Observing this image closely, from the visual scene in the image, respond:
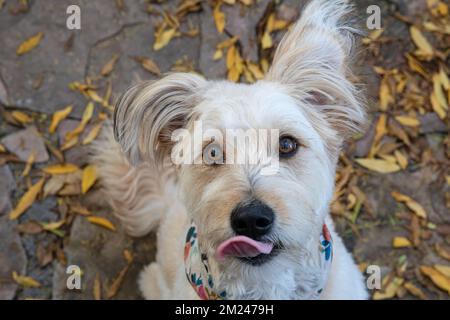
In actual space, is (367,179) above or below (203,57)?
below

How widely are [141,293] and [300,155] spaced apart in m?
1.56

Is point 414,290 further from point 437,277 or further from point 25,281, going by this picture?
point 25,281

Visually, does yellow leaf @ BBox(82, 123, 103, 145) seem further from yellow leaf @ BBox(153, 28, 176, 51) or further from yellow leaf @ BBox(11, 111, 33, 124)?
yellow leaf @ BBox(153, 28, 176, 51)

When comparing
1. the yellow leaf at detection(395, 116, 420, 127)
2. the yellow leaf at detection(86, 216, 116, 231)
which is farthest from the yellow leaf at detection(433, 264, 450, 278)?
the yellow leaf at detection(86, 216, 116, 231)

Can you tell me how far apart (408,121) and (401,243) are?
746 mm

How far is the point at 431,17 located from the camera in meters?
3.49

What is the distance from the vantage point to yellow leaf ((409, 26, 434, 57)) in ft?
11.2

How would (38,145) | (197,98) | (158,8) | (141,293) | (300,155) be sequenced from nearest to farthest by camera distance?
(300,155), (197,98), (141,293), (38,145), (158,8)

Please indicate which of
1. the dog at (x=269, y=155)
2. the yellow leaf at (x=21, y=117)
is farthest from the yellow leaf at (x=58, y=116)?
the dog at (x=269, y=155)

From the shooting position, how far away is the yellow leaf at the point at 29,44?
11.4 feet

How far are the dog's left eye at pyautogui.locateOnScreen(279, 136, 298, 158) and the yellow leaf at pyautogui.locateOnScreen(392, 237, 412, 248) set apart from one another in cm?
143

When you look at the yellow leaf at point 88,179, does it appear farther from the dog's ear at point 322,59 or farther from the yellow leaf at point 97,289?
the dog's ear at point 322,59

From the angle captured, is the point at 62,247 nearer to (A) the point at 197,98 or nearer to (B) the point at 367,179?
(A) the point at 197,98
